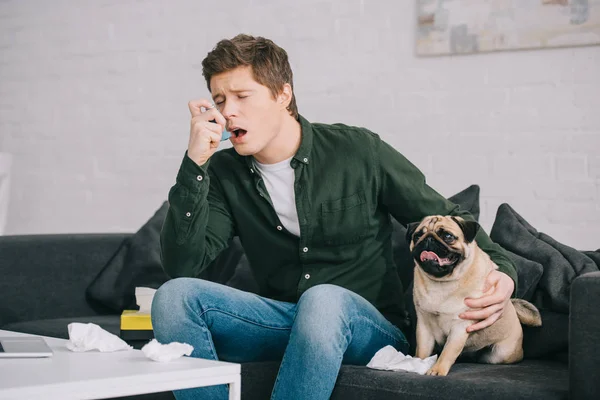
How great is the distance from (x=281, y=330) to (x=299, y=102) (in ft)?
4.67

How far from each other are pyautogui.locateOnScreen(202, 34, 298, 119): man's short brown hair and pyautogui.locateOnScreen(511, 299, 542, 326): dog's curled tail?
0.78 meters

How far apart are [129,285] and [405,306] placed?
102 centimetres

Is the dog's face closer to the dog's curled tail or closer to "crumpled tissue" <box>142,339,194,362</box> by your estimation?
the dog's curled tail

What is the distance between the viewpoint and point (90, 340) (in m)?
1.64

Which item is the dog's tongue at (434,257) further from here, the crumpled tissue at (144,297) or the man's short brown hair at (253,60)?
the crumpled tissue at (144,297)

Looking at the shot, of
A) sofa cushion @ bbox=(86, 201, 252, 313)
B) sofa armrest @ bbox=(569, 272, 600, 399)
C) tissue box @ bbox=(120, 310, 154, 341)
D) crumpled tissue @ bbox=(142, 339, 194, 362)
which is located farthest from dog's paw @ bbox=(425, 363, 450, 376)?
sofa cushion @ bbox=(86, 201, 252, 313)

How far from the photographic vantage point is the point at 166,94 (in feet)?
11.5

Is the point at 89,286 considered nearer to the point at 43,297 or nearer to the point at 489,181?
the point at 43,297

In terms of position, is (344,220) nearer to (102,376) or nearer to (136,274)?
(102,376)

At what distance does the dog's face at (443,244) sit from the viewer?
1840 millimetres

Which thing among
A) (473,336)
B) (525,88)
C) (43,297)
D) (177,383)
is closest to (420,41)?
(525,88)

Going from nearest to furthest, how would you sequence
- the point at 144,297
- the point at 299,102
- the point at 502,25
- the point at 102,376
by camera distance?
the point at 102,376 < the point at 144,297 < the point at 502,25 < the point at 299,102

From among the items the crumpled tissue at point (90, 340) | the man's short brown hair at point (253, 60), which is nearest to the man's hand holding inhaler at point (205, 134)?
the man's short brown hair at point (253, 60)

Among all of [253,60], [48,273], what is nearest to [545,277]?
[253,60]
